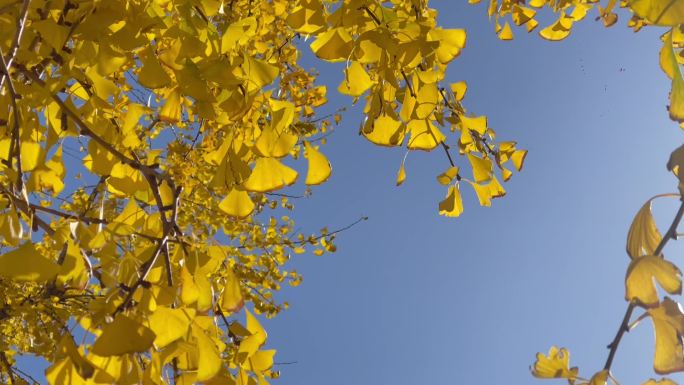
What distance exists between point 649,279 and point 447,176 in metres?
0.87

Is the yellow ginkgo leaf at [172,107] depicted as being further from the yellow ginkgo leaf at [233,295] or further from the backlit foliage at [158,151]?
the yellow ginkgo leaf at [233,295]

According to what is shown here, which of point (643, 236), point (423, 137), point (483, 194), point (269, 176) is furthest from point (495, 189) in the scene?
point (643, 236)

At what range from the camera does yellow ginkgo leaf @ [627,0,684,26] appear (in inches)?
20.5

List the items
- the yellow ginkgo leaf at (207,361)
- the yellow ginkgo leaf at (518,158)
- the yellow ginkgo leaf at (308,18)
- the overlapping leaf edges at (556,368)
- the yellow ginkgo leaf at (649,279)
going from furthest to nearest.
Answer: the yellow ginkgo leaf at (518,158), the yellow ginkgo leaf at (308,18), the yellow ginkgo leaf at (207,361), the overlapping leaf edges at (556,368), the yellow ginkgo leaf at (649,279)

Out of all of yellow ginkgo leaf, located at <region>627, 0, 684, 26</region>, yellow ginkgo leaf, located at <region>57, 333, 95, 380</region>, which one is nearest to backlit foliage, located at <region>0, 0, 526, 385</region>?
yellow ginkgo leaf, located at <region>57, 333, 95, 380</region>

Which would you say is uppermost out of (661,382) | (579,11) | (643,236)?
(579,11)

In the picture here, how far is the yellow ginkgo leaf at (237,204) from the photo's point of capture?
1.05m

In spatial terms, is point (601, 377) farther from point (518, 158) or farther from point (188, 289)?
point (518, 158)

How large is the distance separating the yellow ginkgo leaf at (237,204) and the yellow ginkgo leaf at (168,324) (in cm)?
25

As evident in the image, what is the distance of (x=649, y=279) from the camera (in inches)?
19.6

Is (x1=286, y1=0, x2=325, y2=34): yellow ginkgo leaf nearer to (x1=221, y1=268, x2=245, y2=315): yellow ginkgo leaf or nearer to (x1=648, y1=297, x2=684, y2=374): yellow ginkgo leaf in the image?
(x1=221, y1=268, x2=245, y2=315): yellow ginkgo leaf

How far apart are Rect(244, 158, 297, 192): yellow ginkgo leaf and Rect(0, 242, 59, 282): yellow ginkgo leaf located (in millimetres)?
337

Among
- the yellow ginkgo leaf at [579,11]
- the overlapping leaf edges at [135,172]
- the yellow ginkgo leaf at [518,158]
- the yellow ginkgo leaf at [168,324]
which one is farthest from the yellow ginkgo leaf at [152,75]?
the yellow ginkgo leaf at [579,11]

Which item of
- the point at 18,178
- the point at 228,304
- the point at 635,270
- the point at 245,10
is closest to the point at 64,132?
the point at 18,178
